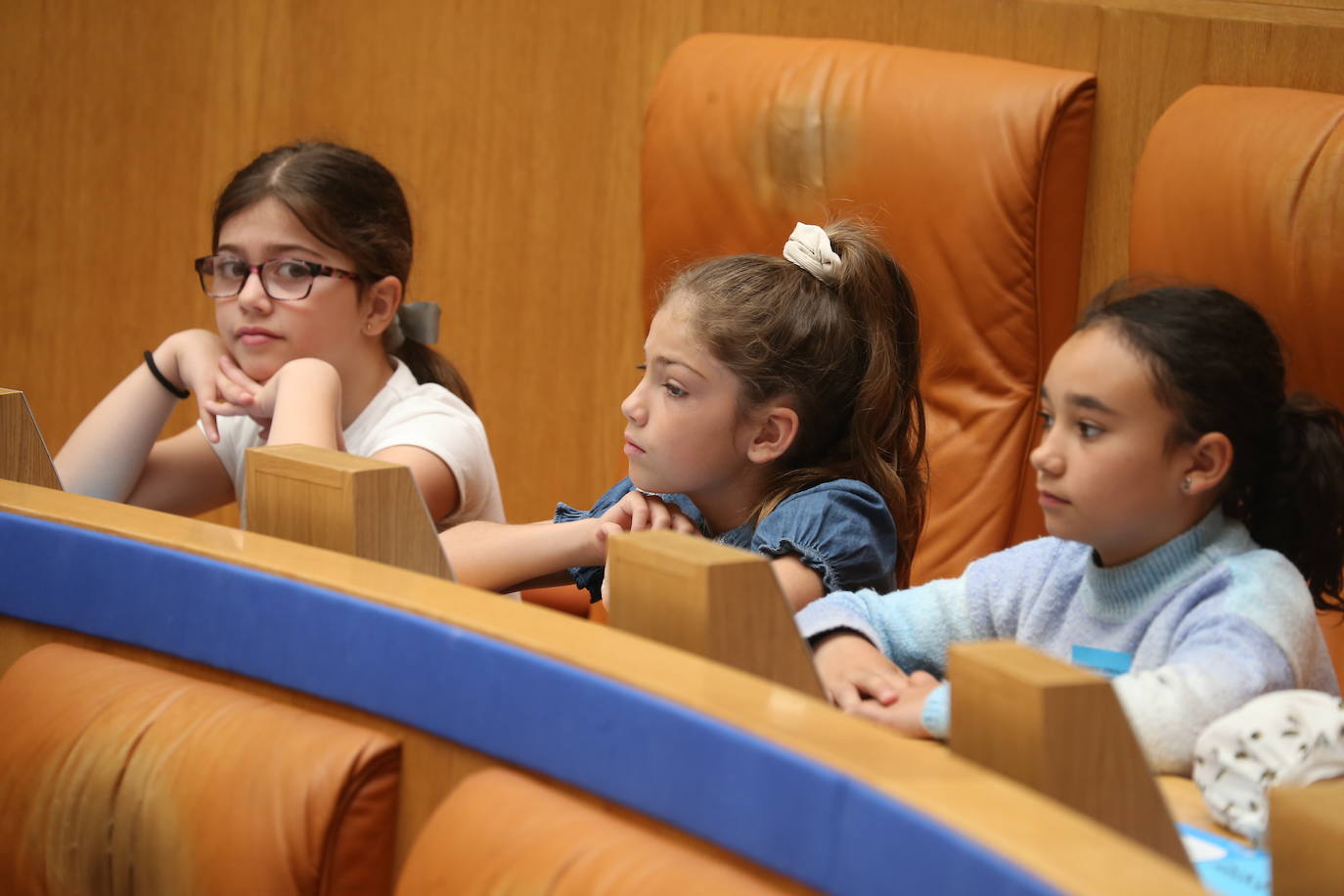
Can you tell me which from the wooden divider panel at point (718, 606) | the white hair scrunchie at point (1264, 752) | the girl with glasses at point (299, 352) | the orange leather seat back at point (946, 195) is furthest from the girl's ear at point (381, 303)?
the white hair scrunchie at point (1264, 752)

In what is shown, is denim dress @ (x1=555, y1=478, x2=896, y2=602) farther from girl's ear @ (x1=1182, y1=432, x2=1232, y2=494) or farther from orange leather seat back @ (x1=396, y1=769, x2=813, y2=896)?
orange leather seat back @ (x1=396, y1=769, x2=813, y2=896)

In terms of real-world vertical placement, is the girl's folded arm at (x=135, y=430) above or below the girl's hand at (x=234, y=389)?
below

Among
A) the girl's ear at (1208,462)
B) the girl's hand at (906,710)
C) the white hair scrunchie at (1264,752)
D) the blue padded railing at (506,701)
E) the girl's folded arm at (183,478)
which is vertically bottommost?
the girl's folded arm at (183,478)

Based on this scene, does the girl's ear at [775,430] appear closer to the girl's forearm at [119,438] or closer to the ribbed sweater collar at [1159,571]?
the ribbed sweater collar at [1159,571]

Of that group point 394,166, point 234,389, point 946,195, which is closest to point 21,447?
point 234,389

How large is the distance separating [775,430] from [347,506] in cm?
62

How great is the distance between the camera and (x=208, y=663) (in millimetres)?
897

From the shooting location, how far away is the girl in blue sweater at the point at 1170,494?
1.11 meters

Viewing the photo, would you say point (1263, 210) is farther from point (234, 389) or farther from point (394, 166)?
point (394, 166)

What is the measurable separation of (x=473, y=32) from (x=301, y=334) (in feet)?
3.62

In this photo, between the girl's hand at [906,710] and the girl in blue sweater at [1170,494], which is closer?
the girl's hand at [906,710]

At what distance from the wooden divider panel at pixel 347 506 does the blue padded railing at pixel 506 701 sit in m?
0.06

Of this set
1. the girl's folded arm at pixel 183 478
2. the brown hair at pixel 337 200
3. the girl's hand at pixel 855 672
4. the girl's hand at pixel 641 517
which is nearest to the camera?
the girl's hand at pixel 855 672

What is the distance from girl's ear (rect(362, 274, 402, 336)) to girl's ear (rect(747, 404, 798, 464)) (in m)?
0.62
